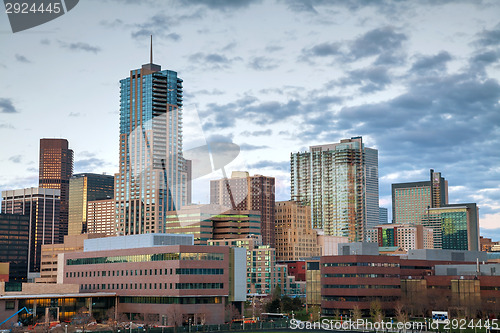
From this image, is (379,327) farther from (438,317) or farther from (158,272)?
(158,272)

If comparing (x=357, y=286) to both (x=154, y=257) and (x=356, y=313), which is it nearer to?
(x=356, y=313)

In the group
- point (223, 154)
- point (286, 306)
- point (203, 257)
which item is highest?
point (223, 154)

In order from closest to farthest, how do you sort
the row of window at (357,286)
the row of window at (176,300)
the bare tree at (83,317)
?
the bare tree at (83,317) < the row of window at (176,300) < the row of window at (357,286)

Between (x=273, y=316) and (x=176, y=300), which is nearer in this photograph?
(x=176, y=300)

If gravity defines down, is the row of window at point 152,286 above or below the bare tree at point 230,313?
above

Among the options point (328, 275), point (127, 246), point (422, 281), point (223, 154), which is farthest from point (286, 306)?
point (223, 154)

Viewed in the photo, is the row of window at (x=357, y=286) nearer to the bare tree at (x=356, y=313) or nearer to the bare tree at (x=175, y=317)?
the bare tree at (x=356, y=313)

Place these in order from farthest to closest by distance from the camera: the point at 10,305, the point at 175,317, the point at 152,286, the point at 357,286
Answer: the point at 357,286 → the point at 152,286 → the point at 10,305 → the point at 175,317

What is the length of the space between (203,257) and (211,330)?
2297 centimetres

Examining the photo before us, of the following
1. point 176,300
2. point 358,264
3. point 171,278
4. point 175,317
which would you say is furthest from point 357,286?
point 175,317

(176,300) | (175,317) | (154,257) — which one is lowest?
(175,317)

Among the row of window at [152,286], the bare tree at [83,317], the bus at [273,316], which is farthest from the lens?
the bus at [273,316]

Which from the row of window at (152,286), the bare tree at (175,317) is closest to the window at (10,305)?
the row of window at (152,286)

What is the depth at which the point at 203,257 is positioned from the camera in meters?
148
